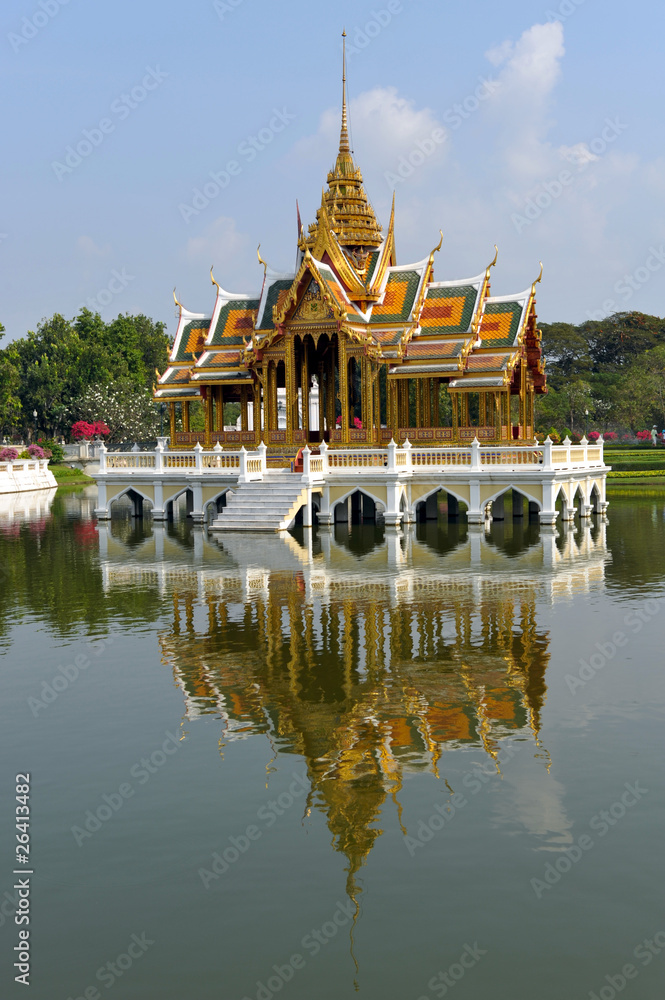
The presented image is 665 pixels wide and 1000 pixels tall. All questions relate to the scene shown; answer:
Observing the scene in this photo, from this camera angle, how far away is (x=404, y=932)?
20.6ft

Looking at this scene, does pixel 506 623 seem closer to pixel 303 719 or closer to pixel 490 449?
pixel 303 719

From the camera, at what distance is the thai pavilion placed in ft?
109

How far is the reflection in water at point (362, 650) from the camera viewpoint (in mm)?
9234

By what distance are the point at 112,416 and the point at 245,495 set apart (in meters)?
54.9

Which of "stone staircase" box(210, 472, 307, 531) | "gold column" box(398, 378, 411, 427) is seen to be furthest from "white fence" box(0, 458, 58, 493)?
"stone staircase" box(210, 472, 307, 531)

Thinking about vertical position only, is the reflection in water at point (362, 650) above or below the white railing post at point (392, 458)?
below

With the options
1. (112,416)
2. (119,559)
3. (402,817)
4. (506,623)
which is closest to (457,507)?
(119,559)

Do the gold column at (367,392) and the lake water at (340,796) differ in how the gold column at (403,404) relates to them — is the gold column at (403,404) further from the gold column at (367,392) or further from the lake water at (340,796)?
the lake water at (340,796)

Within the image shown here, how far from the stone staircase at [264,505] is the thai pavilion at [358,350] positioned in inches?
89.8

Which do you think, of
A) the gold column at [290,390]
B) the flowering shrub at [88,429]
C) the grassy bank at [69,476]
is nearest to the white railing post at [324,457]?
the gold column at [290,390]

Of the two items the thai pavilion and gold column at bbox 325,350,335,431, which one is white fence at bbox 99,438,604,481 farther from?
gold column at bbox 325,350,335,431

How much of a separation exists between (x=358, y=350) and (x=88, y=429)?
49.7 metres

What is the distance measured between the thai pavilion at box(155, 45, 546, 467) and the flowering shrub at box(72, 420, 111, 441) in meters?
41.6

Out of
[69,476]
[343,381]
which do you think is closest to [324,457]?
[343,381]
